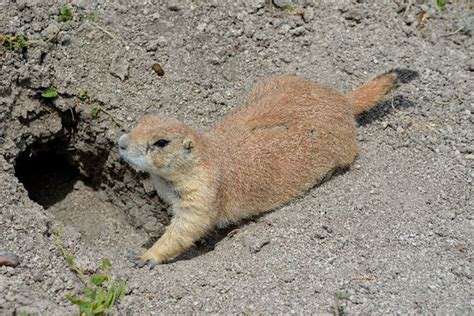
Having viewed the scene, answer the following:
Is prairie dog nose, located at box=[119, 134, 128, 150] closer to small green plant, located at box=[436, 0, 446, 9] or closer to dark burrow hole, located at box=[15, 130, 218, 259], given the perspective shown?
dark burrow hole, located at box=[15, 130, 218, 259]

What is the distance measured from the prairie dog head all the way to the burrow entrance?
92cm

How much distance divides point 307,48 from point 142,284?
2.49 m

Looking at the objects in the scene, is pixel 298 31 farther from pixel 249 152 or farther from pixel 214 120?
pixel 249 152

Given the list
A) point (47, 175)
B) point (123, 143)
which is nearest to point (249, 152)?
point (123, 143)

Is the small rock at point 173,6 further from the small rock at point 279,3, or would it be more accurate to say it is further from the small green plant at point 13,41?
the small green plant at point 13,41

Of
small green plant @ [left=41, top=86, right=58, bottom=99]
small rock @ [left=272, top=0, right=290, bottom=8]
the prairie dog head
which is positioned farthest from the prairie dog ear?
small rock @ [left=272, top=0, right=290, bottom=8]

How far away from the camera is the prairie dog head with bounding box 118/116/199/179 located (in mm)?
3951

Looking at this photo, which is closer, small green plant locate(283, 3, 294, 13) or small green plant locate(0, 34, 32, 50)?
small green plant locate(0, 34, 32, 50)

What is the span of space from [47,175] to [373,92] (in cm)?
269

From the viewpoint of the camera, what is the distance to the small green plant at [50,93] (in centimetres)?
475

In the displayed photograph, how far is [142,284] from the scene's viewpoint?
380 cm

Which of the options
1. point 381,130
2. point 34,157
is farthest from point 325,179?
point 34,157

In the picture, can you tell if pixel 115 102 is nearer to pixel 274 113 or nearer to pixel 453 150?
pixel 274 113

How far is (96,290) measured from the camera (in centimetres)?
365
